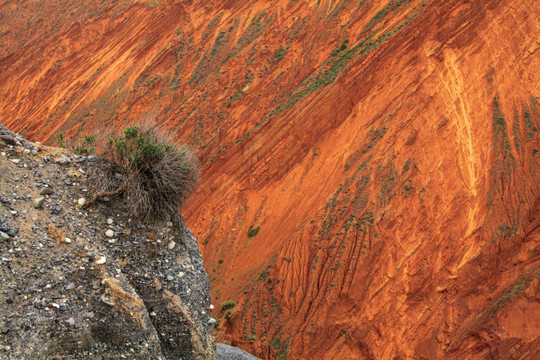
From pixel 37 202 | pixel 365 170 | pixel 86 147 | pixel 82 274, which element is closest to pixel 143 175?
pixel 86 147

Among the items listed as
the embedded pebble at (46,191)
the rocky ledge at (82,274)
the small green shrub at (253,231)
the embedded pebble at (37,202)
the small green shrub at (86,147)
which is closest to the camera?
the rocky ledge at (82,274)

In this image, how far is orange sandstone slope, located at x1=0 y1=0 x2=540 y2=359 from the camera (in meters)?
14.9

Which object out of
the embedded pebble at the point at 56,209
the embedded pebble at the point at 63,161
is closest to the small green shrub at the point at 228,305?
the embedded pebble at the point at 63,161

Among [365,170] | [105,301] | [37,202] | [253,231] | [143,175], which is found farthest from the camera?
[253,231]

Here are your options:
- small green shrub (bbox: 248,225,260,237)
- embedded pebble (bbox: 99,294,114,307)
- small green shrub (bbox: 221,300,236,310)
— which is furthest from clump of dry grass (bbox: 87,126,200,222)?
small green shrub (bbox: 248,225,260,237)

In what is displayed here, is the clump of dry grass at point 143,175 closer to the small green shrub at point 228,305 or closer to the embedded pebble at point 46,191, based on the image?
the embedded pebble at point 46,191

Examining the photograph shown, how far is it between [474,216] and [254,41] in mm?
14061

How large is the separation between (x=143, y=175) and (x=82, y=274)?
1.81m

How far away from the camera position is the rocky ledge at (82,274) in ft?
18.4

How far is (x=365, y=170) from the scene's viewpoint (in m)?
17.5

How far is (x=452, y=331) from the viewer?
1442cm

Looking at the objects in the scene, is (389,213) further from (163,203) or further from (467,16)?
(163,203)

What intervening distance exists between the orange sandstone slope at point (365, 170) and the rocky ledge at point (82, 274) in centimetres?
381

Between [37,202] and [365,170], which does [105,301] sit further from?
[365,170]
